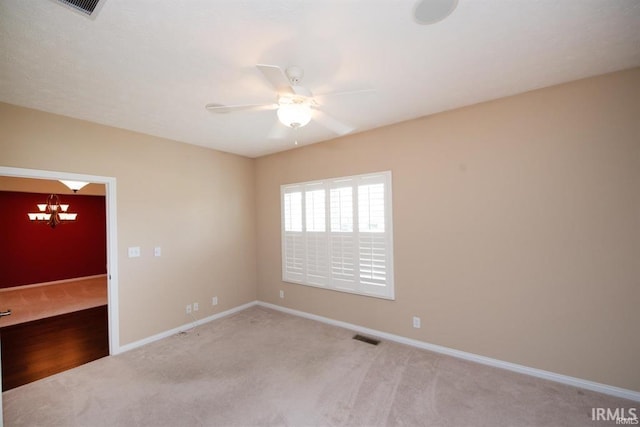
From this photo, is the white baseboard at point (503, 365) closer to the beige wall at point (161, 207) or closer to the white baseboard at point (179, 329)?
the white baseboard at point (179, 329)

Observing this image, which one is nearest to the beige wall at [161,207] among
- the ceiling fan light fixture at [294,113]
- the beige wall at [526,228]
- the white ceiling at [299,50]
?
the white ceiling at [299,50]

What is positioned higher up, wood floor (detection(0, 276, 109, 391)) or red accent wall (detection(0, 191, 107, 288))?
red accent wall (detection(0, 191, 107, 288))

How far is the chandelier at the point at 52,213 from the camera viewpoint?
6398 mm

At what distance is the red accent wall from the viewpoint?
20.4ft

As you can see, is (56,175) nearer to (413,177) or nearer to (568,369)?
(413,177)

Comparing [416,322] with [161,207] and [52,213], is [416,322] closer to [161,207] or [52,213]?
[161,207]

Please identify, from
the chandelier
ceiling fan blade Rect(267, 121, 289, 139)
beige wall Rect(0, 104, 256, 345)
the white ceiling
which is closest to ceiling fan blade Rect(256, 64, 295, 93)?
the white ceiling

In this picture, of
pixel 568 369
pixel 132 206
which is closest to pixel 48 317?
pixel 132 206

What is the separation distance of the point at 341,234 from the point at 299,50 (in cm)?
244

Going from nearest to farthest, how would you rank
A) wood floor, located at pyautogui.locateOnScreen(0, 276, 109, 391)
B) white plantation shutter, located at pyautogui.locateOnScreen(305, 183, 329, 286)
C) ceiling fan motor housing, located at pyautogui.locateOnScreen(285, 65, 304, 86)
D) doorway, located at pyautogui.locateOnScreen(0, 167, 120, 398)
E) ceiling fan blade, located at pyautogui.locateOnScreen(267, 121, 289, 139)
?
ceiling fan motor housing, located at pyautogui.locateOnScreen(285, 65, 304, 86) < ceiling fan blade, located at pyautogui.locateOnScreen(267, 121, 289, 139) < wood floor, located at pyautogui.locateOnScreen(0, 276, 109, 391) < doorway, located at pyautogui.locateOnScreen(0, 167, 120, 398) < white plantation shutter, located at pyautogui.locateOnScreen(305, 183, 329, 286)

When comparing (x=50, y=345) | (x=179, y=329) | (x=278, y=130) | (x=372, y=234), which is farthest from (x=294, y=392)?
(x=50, y=345)

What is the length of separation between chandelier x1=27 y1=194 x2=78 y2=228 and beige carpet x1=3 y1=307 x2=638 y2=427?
214 inches

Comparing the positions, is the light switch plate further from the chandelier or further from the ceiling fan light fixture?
the chandelier

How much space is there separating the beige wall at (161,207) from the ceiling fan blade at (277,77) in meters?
2.67
